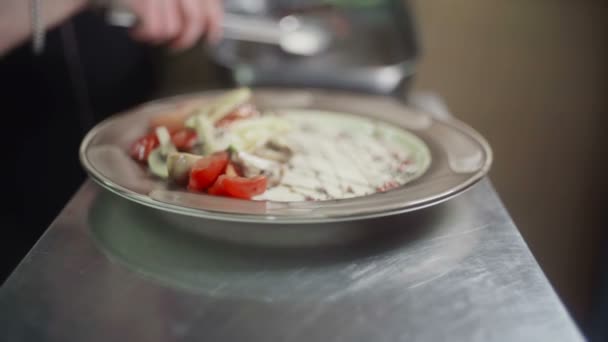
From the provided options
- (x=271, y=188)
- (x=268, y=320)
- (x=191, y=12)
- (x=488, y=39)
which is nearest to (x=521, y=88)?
(x=488, y=39)

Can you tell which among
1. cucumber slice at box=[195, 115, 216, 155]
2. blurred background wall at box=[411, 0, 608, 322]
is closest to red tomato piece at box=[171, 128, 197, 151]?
cucumber slice at box=[195, 115, 216, 155]

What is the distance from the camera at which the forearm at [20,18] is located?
63cm

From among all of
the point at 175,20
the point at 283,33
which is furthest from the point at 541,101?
the point at 175,20

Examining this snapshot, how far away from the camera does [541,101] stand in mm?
1292

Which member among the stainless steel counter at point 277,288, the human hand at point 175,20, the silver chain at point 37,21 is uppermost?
the silver chain at point 37,21

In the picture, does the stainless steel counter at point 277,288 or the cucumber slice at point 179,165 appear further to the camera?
the cucumber slice at point 179,165

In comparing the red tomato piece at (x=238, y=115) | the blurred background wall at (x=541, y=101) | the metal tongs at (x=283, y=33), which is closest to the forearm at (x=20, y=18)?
the metal tongs at (x=283, y=33)

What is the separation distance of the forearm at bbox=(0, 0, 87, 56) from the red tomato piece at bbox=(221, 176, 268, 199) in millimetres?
328

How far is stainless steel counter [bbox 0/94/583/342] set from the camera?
39cm

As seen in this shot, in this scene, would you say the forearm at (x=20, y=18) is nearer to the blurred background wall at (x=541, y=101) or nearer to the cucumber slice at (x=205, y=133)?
the cucumber slice at (x=205, y=133)

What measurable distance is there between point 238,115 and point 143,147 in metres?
0.12

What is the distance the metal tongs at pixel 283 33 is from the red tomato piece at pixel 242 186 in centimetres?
42

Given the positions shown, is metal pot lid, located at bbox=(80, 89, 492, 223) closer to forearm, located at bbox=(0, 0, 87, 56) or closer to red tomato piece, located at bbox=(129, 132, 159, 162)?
red tomato piece, located at bbox=(129, 132, 159, 162)

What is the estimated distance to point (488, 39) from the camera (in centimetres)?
129
